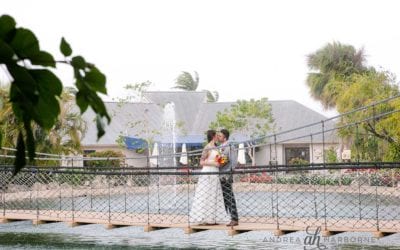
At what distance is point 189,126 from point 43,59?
26.4 meters

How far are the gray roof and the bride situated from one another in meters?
17.8

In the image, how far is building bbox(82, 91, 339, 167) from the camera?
2367 centimetres

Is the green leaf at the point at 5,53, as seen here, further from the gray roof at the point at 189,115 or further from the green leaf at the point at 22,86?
the gray roof at the point at 189,115

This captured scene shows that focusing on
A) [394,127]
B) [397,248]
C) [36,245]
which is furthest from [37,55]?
[394,127]

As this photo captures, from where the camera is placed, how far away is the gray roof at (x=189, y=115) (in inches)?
984

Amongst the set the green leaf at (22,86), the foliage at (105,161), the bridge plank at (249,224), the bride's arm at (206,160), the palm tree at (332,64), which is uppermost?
the palm tree at (332,64)

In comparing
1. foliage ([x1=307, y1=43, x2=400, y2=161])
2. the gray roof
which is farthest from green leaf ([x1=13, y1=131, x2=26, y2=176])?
the gray roof

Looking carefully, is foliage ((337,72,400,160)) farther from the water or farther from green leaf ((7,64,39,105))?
green leaf ((7,64,39,105))

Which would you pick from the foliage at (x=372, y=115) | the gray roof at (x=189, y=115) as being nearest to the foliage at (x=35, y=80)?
the foliage at (x=372, y=115)

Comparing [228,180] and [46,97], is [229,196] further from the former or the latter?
[46,97]

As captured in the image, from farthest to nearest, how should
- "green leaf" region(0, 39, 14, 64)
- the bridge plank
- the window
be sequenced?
the window → the bridge plank → "green leaf" region(0, 39, 14, 64)

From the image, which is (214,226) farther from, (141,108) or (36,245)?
(141,108)

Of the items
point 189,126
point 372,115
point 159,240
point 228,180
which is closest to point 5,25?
point 228,180

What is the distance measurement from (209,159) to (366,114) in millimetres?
12673
